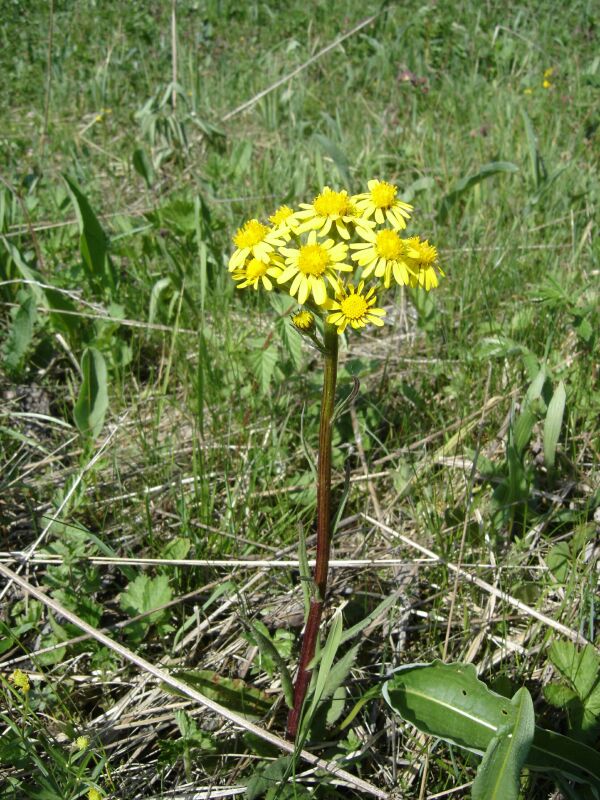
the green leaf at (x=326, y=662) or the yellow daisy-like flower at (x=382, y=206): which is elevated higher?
the yellow daisy-like flower at (x=382, y=206)

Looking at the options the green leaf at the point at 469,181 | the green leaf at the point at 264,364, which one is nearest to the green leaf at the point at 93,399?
the green leaf at the point at 264,364

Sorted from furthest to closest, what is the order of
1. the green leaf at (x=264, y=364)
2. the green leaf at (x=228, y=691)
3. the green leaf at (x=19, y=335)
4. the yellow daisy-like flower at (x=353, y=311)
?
the green leaf at (x=19, y=335) → the green leaf at (x=264, y=364) → the green leaf at (x=228, y=691) → the yellow daisy-like flower at (x=353, y=311)

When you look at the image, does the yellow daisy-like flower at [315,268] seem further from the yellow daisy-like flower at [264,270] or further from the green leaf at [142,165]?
the green leaf at [142,165]

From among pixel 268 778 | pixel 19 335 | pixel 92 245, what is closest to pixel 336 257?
pixel 268 778

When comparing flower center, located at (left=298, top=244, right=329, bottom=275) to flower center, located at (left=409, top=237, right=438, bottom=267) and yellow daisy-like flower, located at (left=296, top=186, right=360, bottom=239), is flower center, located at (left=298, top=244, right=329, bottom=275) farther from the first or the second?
flower center, located at (left=409, top=237, right=438, bottom=267)

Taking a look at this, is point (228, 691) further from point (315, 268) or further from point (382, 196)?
point (382, 196)

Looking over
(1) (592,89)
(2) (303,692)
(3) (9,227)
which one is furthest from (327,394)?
(1) (592,89)

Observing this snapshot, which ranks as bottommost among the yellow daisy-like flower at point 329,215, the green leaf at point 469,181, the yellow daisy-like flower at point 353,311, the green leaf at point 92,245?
the green leaf at point 92,245
